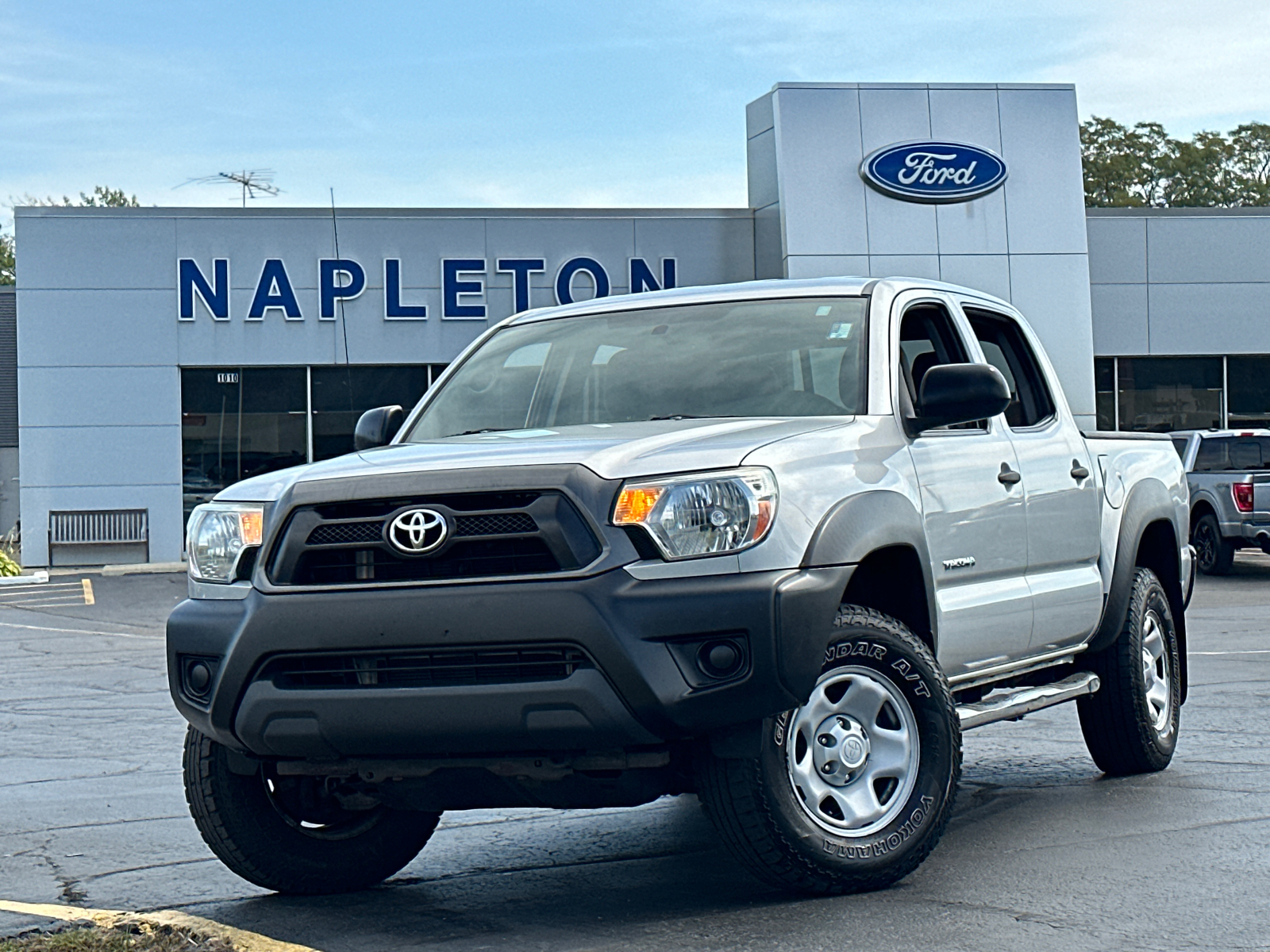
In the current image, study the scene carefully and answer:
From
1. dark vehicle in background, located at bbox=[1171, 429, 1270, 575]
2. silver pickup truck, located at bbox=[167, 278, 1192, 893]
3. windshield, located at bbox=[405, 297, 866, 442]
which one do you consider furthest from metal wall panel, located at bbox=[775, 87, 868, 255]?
silver pickup truck, located at bbox=[167, 278, 1192, 893]

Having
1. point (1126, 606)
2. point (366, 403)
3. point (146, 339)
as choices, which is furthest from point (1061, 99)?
point (1126, 606)

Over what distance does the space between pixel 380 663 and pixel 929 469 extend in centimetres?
208

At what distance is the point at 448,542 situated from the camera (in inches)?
185

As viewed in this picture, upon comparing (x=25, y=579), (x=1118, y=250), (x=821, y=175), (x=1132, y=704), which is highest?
(x=821, y=175)

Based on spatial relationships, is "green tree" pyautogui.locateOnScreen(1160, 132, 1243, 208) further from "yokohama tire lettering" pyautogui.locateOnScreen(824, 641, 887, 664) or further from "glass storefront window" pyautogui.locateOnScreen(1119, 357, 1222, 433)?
"yokohama tire lettering" pyautogui.locateOnScreen(824, 641, 887, 664)

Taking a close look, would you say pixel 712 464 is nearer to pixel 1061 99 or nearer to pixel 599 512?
pixel 599 512

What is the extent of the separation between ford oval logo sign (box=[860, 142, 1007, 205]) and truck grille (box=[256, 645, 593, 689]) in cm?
2427

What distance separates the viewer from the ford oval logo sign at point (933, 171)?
28141mm

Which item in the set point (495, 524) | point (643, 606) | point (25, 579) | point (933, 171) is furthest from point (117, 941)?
point (933, 171)

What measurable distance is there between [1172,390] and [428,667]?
92.6 ft

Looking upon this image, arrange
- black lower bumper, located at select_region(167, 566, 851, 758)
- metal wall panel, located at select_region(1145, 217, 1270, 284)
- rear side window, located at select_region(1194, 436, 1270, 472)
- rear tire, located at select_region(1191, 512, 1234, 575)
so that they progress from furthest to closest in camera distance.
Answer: metal wall panel, located at select_region(1145, 217, 1270, 284), rear tire, located at select_region(1191, 512, 1234, 575), rear side window, located at select_region(1194, 436, 1270, 472), black lower bumper, located at select_region(167, 566, 851, 758)

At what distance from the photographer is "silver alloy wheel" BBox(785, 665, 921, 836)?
5.01 metres

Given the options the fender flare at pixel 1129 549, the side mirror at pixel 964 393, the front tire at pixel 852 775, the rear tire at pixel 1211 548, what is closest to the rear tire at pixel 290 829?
the front tire at pixel 852 775

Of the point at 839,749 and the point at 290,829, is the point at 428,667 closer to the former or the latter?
the point at 290,829
